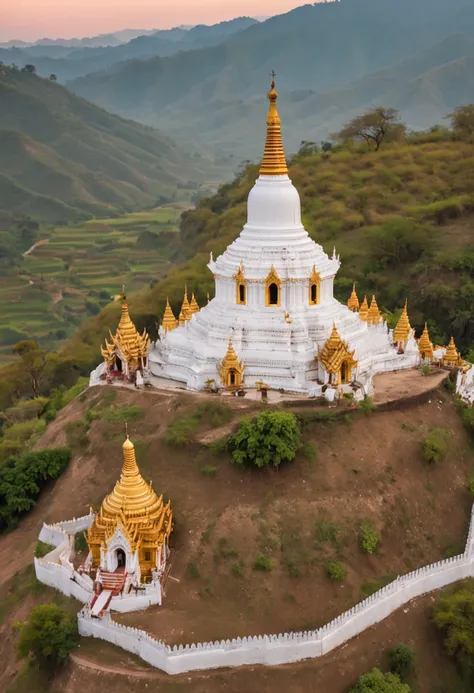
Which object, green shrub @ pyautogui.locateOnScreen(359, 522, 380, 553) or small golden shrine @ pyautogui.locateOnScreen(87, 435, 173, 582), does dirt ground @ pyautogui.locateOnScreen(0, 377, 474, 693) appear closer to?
green shrub @ pyautogui.locateOnScreen(359, 522, 380, 553)

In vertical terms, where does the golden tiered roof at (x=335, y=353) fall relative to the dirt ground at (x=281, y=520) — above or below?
above

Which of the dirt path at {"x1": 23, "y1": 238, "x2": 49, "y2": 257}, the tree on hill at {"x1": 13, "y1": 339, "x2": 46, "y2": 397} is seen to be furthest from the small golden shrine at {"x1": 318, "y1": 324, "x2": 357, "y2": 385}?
the dirt path at {"x1": 23, "y1": 238, "x2": 49, "y2": 257}

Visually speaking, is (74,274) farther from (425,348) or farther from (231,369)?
(231,369)

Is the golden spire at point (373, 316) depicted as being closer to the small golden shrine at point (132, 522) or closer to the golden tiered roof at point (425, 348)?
the golden tiered roof at point (425, 348)

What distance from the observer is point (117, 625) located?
73.7ft

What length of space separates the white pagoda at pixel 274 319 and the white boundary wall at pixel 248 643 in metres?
9.51

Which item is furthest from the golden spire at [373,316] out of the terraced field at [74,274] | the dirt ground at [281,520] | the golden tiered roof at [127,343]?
the terraced field at [74,274]

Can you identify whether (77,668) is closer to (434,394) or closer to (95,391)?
(95,391)

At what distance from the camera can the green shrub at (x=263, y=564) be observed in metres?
24.3

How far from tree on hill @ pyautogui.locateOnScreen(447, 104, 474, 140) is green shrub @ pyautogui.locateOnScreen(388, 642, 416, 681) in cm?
6352

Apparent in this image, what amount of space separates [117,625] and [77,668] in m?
1.81

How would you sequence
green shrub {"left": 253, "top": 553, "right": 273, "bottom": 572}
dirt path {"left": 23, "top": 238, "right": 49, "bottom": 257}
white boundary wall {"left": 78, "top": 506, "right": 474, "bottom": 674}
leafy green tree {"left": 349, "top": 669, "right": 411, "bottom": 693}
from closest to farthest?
leafy green tree {"left": 349, "top": 669, "right": 411, "bottom": 693} → white boundary wall {"left": 78, "top": 506, "right": 474, "bottom": 674} → green shrub {"left": 253, "top": 553, "right": 273, "bottom": 572} → dirt path {"left": 23, "top": 238, "right": 49, "bottom": 257}

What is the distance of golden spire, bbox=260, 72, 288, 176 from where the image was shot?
30.9 metres

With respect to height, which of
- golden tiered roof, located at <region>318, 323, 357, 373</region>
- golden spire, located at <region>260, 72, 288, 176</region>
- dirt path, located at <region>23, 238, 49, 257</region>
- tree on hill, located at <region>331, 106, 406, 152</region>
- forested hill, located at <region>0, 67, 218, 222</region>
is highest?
golden spire, located at <region>260, 72, 288, 176</region>
